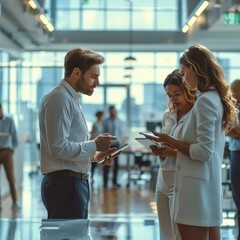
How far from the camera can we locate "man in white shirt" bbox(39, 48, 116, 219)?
287cm

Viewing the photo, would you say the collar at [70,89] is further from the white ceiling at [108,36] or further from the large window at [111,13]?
the large window at [111,13]

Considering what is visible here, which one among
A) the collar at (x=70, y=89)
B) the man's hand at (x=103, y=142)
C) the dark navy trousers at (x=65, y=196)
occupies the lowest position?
the dark navy trousers at (x=65, y=196)

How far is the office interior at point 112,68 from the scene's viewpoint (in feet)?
22.3

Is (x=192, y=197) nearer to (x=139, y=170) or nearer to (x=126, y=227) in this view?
(x=126, y=227)

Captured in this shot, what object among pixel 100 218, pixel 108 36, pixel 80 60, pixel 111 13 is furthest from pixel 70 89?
pixel 111 13

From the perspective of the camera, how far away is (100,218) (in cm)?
620

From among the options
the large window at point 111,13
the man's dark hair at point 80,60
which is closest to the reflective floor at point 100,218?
the man's dark hair at point 80,60

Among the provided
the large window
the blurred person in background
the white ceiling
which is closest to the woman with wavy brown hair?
the white ceiling

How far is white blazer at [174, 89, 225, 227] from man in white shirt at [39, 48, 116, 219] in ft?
1.97

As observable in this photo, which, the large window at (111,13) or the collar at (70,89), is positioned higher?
the large window at (111,13)

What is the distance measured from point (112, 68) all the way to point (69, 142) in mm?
13797

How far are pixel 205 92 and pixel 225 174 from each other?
4607 millimetres

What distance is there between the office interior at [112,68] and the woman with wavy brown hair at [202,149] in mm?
671

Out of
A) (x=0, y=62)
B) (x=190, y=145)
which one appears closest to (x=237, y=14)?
(x=0, y=62)
